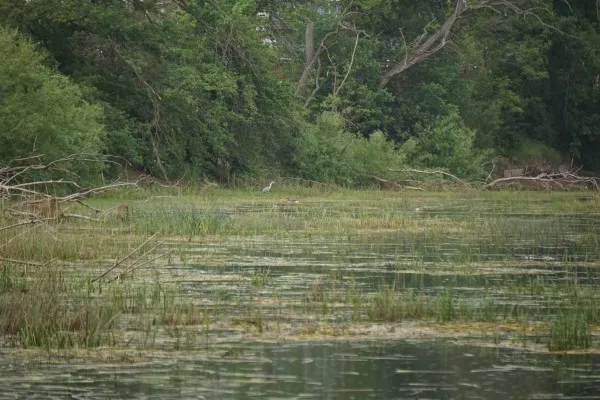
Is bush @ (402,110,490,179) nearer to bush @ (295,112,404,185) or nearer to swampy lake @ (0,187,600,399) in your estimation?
bush @ (295,112,404,185)

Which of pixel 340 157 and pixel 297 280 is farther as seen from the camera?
pixel 340 157

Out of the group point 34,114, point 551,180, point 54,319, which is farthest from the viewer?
point 551,180

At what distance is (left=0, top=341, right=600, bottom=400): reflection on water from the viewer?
8367mm

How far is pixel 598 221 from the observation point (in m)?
25.0

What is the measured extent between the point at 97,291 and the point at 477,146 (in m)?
41.4

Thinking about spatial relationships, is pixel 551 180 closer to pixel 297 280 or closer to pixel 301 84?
pixel 301 84

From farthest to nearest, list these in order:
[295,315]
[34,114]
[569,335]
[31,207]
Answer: [34,114] < [31,207] < [295,315] < [569,335]

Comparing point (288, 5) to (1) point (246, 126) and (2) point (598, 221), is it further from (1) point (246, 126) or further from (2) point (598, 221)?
(2) point (598, 221)

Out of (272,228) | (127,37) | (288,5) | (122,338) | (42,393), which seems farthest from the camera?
(288,5)

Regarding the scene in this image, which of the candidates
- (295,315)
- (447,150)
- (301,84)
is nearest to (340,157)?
(447,150)

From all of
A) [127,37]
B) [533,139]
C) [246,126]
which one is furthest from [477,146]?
[127,37]

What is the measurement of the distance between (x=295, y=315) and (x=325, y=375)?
2603 millimetres

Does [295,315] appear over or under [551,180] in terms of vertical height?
under

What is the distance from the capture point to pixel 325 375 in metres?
9.03
